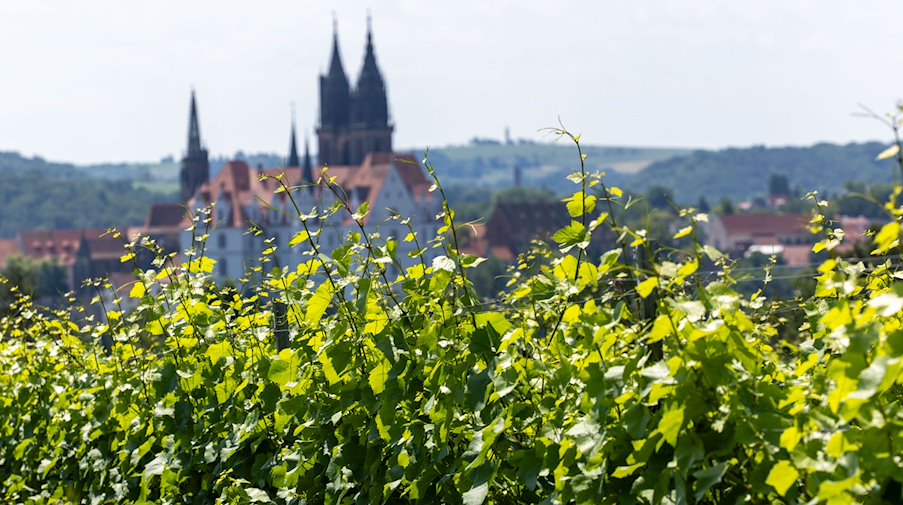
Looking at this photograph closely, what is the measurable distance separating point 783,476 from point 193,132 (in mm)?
114744

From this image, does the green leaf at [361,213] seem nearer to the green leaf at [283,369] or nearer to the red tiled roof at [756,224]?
the green leaf at [283,369]

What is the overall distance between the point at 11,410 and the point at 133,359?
1214 mm

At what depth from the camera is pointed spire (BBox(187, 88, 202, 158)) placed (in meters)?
113

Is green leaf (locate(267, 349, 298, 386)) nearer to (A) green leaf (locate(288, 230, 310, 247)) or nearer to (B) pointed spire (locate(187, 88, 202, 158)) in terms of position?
(A) green leaf (locate(288, 230, 310, 247))

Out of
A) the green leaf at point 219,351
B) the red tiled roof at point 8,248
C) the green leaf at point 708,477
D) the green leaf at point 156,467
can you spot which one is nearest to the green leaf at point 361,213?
the green leaf at point 219,351

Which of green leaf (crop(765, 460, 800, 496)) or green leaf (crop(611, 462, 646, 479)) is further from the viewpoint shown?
Result: green leaf (crop(611, 462, 646, 479))

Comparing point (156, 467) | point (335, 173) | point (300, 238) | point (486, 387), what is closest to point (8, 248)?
point (335, 173)

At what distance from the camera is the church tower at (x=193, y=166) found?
372ft

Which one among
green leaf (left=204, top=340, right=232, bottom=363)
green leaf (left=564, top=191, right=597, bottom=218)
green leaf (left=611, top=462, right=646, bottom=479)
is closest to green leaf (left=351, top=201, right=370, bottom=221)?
green leaf (left=564, top=191, right=597, bottom=218)

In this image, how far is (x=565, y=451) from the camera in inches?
124

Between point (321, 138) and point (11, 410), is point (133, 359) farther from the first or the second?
point (321, 138)

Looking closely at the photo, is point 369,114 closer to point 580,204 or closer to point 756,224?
point 756,224

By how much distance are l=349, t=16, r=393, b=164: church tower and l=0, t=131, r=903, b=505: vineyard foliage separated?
3768 inches

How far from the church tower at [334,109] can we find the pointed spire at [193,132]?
13206mm
